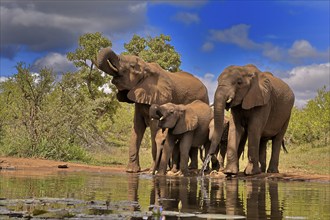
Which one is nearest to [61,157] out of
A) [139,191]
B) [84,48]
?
[139,191]

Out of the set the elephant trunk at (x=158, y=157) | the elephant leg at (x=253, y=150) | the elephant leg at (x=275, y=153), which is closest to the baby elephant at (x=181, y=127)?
the elephant trunk at (x=158, y=157)

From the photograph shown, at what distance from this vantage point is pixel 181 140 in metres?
16.6

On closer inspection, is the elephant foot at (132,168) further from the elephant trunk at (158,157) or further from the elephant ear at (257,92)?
the elephant ear at (257,92)

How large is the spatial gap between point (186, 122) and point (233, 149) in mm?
1573

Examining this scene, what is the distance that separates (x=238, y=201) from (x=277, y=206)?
659 millimetres

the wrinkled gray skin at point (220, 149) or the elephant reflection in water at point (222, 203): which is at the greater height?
the wrinkled gray skin at point (220, 149)

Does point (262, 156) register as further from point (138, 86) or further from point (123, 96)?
point (123, 96)

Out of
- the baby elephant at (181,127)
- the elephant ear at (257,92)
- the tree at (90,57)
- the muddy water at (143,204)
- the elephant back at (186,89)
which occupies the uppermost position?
the tree at (90,57)

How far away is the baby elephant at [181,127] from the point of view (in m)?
16.0

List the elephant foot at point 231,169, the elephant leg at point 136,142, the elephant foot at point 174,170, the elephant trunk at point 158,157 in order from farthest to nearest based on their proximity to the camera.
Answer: the elephant leg at point 136,142
the elephant foot at point 174,170
the elephant trunk at point 158,157
the elephant foot at point 231,169

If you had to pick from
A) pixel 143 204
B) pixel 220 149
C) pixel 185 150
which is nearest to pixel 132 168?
pixel 185 150

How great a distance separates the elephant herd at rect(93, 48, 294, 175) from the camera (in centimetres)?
1564

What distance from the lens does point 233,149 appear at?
15.7 metres

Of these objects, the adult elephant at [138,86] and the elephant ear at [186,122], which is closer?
the elephant ear at [186,122]
